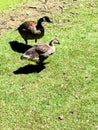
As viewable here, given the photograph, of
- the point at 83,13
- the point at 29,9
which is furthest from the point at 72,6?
the point at 29,9

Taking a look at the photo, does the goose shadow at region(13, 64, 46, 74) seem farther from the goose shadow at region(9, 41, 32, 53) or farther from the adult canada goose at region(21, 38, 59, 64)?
the goose shadow at region(9, 41, 32, 53)

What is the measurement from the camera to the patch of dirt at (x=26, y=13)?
15.4 meters

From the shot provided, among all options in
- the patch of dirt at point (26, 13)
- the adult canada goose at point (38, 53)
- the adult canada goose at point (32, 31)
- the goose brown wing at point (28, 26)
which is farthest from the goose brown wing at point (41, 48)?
the patch of dirt at point (26, 13)

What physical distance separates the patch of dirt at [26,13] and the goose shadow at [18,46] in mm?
1086

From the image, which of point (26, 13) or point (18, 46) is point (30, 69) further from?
point (26, 13)

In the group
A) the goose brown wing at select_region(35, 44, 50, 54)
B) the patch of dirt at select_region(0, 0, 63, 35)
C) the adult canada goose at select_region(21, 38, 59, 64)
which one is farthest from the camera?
the patch of dirt at select_region(0, 0, 63, 35)

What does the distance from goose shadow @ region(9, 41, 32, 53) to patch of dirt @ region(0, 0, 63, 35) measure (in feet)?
3.56

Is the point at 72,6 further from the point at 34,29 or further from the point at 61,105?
the point at 61,105

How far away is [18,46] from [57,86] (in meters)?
3.03

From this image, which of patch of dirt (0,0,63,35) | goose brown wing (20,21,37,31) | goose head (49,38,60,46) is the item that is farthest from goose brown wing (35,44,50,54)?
patch of dirt (0,0,63,35)

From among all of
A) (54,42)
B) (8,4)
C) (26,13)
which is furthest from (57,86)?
(8,4)

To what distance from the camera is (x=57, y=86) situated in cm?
1149

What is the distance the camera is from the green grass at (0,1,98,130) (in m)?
10.1

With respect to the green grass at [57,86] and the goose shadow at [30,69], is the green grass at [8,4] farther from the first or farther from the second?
the goose shadow at [30,69]
